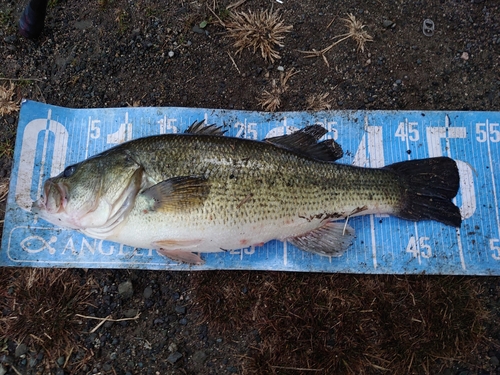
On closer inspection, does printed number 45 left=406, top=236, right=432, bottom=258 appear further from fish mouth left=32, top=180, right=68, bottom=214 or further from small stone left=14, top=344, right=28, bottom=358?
small stone left=14, top=344, right=28, bottom=358

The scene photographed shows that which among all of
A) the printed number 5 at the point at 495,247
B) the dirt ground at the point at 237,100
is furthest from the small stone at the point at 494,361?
the printed number 5 at the point at 495,247

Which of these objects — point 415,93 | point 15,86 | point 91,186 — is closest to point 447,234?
point 415,93

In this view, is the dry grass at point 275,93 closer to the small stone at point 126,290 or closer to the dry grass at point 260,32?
Answer: the dry grass at point 260,32

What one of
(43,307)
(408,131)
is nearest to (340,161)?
(408,131)

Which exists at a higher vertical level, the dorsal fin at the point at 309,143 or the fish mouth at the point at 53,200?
→ the dorsal fin at the point at 309,143

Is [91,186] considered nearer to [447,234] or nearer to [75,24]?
[75,24]

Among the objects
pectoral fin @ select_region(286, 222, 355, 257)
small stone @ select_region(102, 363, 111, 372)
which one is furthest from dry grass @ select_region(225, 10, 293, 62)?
small stone @ select_region(102, 363, 111, 372)

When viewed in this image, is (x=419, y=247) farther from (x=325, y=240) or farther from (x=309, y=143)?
(x=309, y=143)
